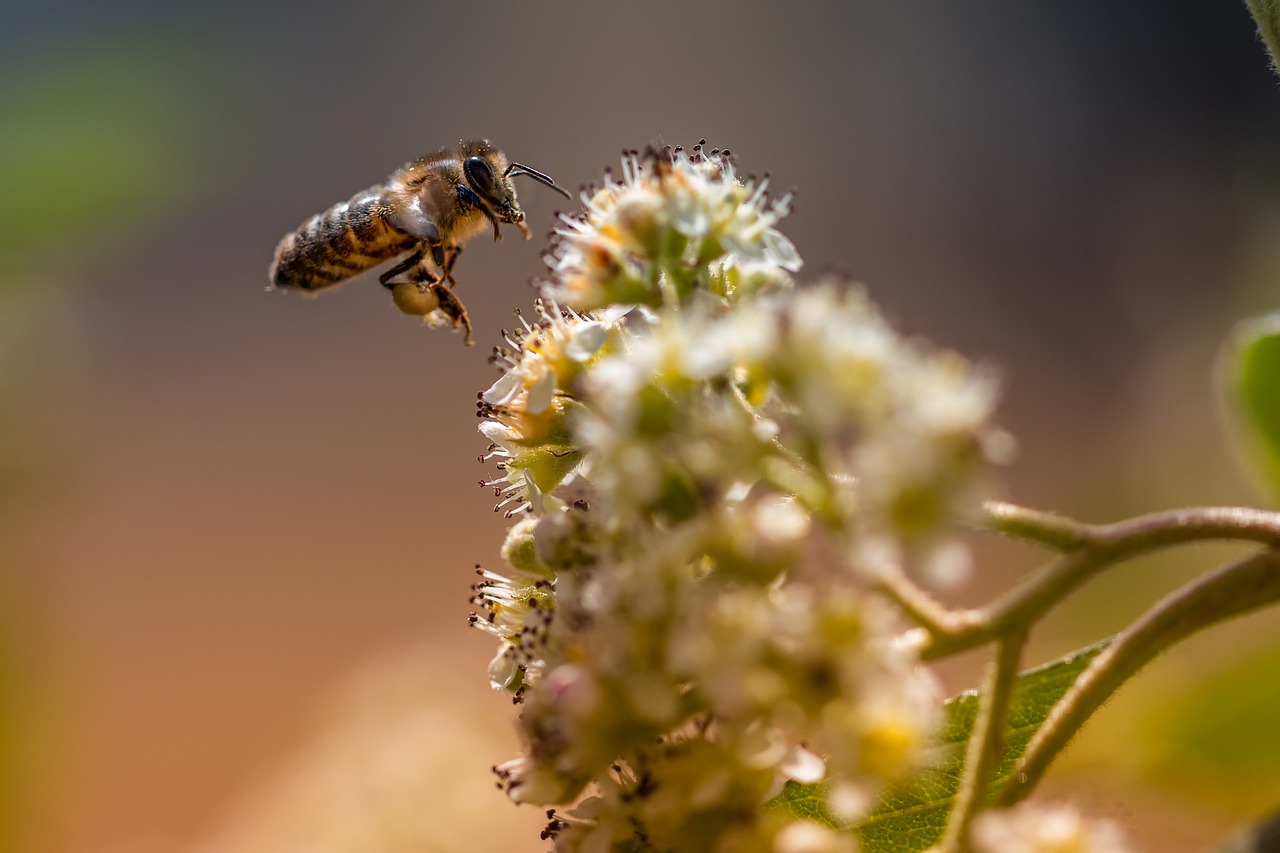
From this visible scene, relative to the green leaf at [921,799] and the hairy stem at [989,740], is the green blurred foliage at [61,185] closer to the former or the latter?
the green leaf at [921,799]

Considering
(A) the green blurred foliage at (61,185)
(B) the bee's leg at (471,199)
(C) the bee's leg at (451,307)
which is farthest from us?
(A) the green blurred foliage at (61,185)

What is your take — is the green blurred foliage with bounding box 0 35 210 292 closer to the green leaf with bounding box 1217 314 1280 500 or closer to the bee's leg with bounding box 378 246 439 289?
the bee's leg with bounding box 378 246 439 289

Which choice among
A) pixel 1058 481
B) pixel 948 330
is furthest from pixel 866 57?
pixel 1058 481

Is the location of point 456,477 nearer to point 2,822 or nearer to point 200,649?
point 200,649

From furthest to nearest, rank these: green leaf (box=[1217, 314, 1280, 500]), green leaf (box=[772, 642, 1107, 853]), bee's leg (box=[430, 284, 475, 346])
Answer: bee's leg (box=[430, 284, 475, 346]) < green leaf (box=[1217, 314, 1280, 500]) < green leaf (box=[772, 642, 1107, 853])

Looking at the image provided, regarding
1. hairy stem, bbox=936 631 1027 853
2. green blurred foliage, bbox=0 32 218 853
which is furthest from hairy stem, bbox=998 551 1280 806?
green blurred foliage, bbox=0 32 218 853

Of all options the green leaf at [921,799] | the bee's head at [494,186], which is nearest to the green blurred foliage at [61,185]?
the bee's head at [494,186]
